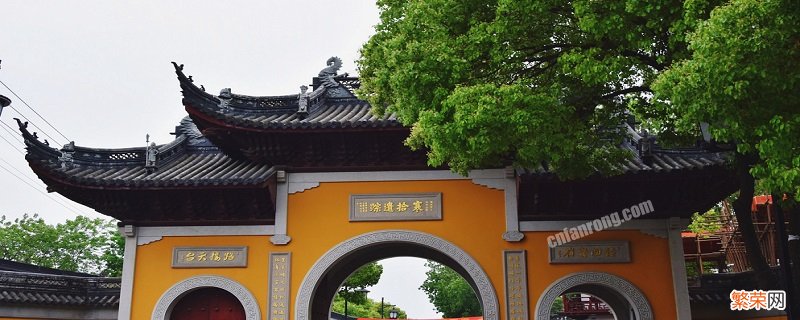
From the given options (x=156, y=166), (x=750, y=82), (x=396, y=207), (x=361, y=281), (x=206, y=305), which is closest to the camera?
(x=750, y=82)

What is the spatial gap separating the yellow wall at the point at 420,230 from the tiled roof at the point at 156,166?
92 centimetres

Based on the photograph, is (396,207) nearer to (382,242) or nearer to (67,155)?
(382,242)

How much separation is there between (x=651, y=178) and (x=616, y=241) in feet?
3.58

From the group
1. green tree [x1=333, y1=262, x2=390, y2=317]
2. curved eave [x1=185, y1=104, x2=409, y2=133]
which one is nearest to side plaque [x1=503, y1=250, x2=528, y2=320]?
curved eave [x1=185, y1=104, x2=409, y2=133]

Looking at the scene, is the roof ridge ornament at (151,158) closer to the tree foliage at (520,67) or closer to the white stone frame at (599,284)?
the tree foliage at (520,67)

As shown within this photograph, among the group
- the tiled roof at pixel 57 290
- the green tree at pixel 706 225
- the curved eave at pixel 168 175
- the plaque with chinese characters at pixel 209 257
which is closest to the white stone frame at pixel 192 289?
the plaque with chinese characters at pixel 209 257

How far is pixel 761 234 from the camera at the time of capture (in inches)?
512

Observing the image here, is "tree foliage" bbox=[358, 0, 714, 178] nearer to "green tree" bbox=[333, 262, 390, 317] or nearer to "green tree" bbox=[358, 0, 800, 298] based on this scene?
"green tree" bbox=[358, 0, 800, 298]

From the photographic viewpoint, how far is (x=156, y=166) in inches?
405

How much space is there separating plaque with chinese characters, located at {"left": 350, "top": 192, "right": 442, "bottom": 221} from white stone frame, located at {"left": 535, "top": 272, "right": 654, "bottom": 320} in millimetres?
1762

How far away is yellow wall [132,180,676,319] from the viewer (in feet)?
30.2

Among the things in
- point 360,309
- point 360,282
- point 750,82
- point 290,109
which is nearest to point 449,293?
point 360,309

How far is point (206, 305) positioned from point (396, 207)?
308 cm

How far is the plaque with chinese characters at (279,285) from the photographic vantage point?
9320mm
